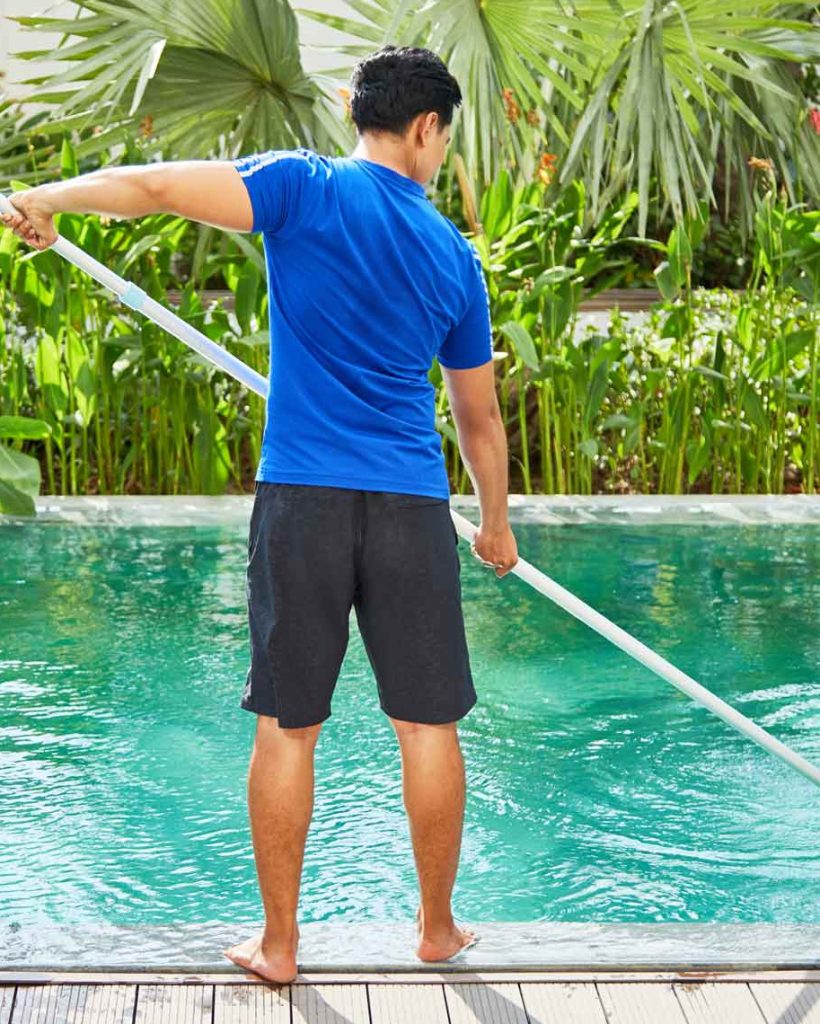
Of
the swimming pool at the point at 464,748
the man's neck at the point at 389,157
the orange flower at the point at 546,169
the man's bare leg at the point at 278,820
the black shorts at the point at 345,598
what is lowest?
the swimming pool at the point at 464,748

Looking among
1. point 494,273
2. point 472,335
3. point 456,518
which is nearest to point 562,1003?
point 456,518

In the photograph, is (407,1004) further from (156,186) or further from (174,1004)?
(156,186)

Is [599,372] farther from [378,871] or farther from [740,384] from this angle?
[378,871]

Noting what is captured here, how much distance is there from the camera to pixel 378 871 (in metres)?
2.78

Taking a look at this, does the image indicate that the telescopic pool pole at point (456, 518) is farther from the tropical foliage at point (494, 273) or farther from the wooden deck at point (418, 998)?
the tropical foliage at point (494, 273)

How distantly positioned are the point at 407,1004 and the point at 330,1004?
10cm

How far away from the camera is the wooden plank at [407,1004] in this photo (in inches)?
77.7

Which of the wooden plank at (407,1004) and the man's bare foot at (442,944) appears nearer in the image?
the wooden plank at (407,1004)

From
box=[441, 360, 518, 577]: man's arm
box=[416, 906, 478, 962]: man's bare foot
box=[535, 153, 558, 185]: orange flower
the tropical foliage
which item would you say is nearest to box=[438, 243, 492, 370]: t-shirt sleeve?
box=[441, 360, 518, 577]: man's arm

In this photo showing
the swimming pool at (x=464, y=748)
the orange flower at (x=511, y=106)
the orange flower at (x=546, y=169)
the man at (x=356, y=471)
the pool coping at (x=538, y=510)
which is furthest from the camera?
the orange flower at (x=546, y=169)

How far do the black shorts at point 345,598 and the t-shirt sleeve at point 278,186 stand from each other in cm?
35

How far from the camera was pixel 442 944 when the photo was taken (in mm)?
2164

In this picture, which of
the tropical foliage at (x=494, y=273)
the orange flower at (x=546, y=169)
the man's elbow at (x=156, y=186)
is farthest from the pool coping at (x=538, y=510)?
the man's elbow at (x=156, y=186)

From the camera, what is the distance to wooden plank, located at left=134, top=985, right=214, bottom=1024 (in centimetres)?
197
